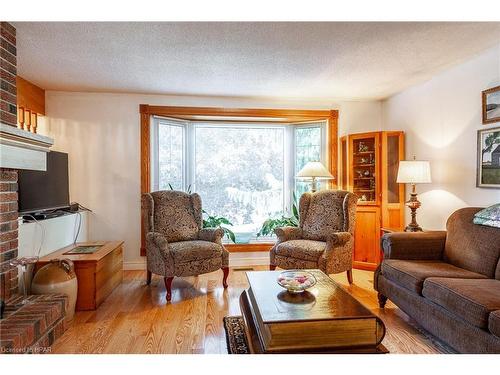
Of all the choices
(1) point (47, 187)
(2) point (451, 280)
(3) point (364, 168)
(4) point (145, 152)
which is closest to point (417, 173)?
(3) point (364, 168)

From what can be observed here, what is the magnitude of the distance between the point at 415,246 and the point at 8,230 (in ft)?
10.5

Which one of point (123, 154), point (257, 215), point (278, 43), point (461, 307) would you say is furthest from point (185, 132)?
point (461, 307)

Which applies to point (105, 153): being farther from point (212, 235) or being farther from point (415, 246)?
point (415, 246)

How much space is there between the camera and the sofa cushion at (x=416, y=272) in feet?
7.70

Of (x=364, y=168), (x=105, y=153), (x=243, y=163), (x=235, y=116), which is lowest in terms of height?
(x=364, y=168)

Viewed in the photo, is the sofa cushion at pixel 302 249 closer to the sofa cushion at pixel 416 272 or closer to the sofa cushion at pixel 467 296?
the sofa cushion at pixel 416 272

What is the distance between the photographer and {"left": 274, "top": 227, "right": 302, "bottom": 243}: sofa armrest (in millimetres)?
3693

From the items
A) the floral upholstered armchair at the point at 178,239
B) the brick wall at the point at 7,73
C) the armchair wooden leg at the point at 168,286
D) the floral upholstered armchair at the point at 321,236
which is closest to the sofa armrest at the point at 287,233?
the floral upholstered armchair at the point at 321,236

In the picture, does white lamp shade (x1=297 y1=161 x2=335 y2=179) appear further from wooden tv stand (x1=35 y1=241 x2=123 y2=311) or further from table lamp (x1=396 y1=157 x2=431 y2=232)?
wooden tv stand (x1=35 y1=241 x2=123 y2=311)

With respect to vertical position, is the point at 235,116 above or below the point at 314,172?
above

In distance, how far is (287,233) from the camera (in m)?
3.75

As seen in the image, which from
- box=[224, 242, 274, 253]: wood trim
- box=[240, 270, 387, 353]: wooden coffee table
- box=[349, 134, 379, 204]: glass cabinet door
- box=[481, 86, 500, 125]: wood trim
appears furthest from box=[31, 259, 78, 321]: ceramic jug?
box=[481, 86, 500, 125]: wood trim

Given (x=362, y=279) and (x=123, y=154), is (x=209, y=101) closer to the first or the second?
(x=123, y=154)
